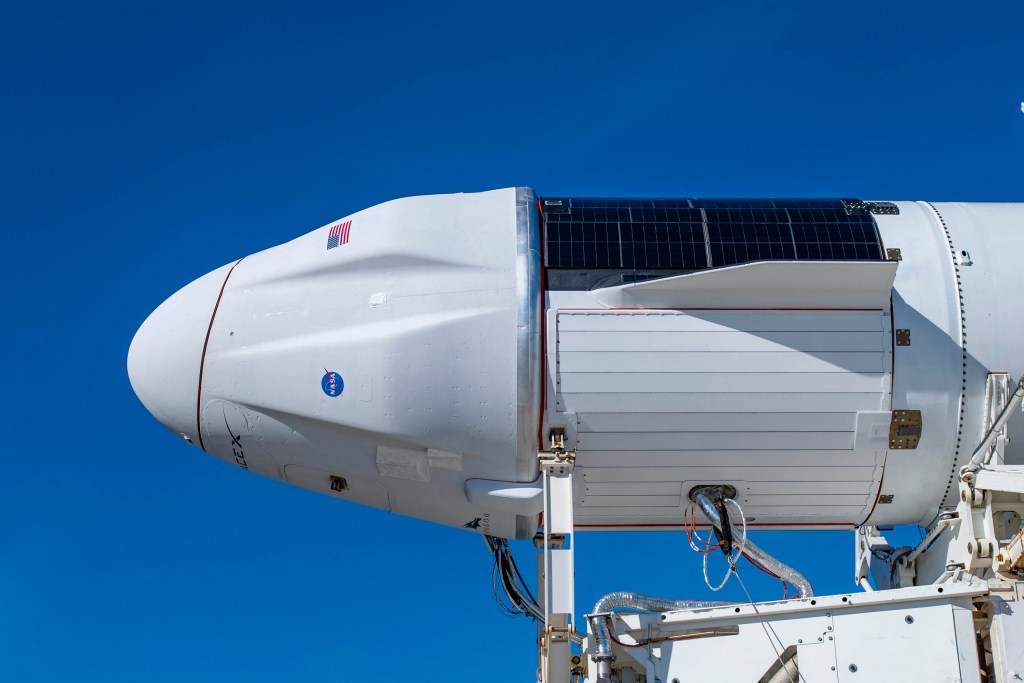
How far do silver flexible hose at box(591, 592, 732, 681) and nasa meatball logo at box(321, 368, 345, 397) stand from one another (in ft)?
10.8

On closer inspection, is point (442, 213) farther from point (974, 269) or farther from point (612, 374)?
→ point (974, 269)

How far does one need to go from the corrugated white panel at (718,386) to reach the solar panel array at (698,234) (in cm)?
64

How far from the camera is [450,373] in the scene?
11.4 meters

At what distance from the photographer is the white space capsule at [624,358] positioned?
11.4 metres

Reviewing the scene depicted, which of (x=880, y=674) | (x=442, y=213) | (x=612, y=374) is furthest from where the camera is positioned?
(x=442, y=213)

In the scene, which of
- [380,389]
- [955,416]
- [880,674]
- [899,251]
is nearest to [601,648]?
[880,674]

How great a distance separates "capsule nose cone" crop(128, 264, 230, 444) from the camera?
40.4ft

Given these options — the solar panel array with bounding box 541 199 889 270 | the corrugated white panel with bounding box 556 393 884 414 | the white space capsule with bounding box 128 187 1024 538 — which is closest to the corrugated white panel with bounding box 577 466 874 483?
the white space capsule with bounding box 128 187 1024 538

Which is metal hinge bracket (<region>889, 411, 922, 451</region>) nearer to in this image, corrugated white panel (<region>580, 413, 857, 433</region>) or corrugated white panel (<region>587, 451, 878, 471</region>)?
corrugated white panel (<region>587, 451, 878, 471</region>)

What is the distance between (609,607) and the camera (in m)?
11.1

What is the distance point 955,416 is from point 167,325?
8266 millimetres

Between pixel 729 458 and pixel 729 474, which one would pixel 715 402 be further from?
pixel 729 474

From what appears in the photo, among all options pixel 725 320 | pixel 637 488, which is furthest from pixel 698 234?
pixel 637 488

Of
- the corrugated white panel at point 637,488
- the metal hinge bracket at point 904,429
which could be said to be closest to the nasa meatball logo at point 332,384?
the corrugated white panel at point 637,488
